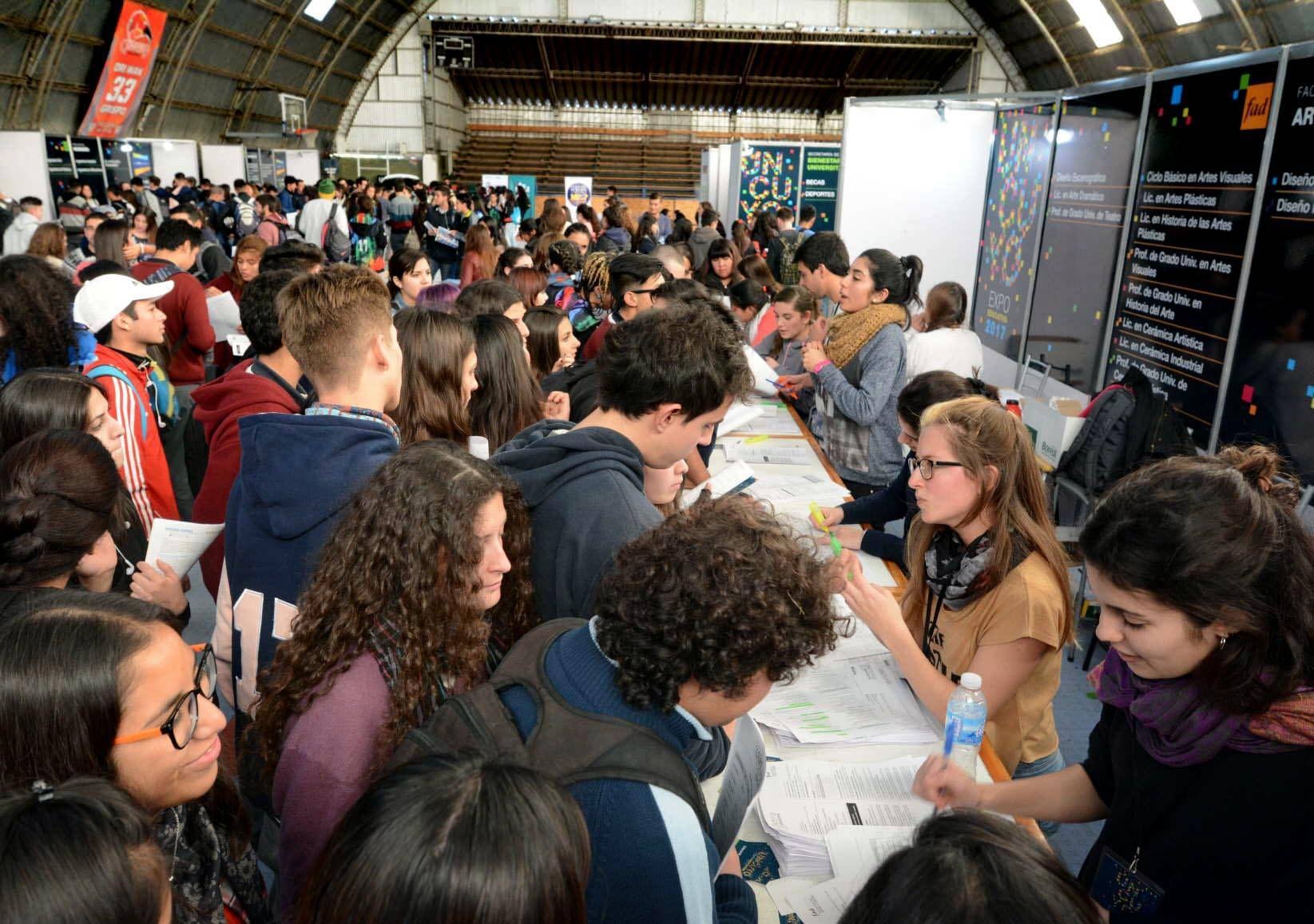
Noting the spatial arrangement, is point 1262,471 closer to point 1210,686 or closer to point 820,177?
point 1210,686

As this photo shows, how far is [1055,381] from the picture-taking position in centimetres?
509

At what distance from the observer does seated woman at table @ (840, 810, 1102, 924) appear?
67 centimetres

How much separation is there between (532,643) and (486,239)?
542 cm

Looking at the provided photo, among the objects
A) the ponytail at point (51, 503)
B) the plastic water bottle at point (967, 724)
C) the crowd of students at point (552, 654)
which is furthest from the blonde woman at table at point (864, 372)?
the ponytail at point (51, 503)

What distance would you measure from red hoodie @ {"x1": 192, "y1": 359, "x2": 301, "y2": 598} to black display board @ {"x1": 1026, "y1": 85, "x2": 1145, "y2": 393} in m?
4.04

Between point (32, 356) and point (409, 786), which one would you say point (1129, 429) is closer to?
point (409, 786)

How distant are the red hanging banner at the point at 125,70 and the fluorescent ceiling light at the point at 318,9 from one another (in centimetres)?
374

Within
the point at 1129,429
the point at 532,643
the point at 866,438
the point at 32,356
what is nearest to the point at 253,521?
the point at 532,643

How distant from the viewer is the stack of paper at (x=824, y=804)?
1468 mm

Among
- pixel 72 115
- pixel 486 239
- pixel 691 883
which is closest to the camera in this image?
pixel 691 883

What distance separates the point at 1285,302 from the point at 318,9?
1967cm

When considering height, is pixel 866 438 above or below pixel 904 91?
below

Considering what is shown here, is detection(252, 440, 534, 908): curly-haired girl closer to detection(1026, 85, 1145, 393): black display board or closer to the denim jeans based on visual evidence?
the denim jeans

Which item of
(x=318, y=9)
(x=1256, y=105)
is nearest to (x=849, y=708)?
(x=1256, y=105)
